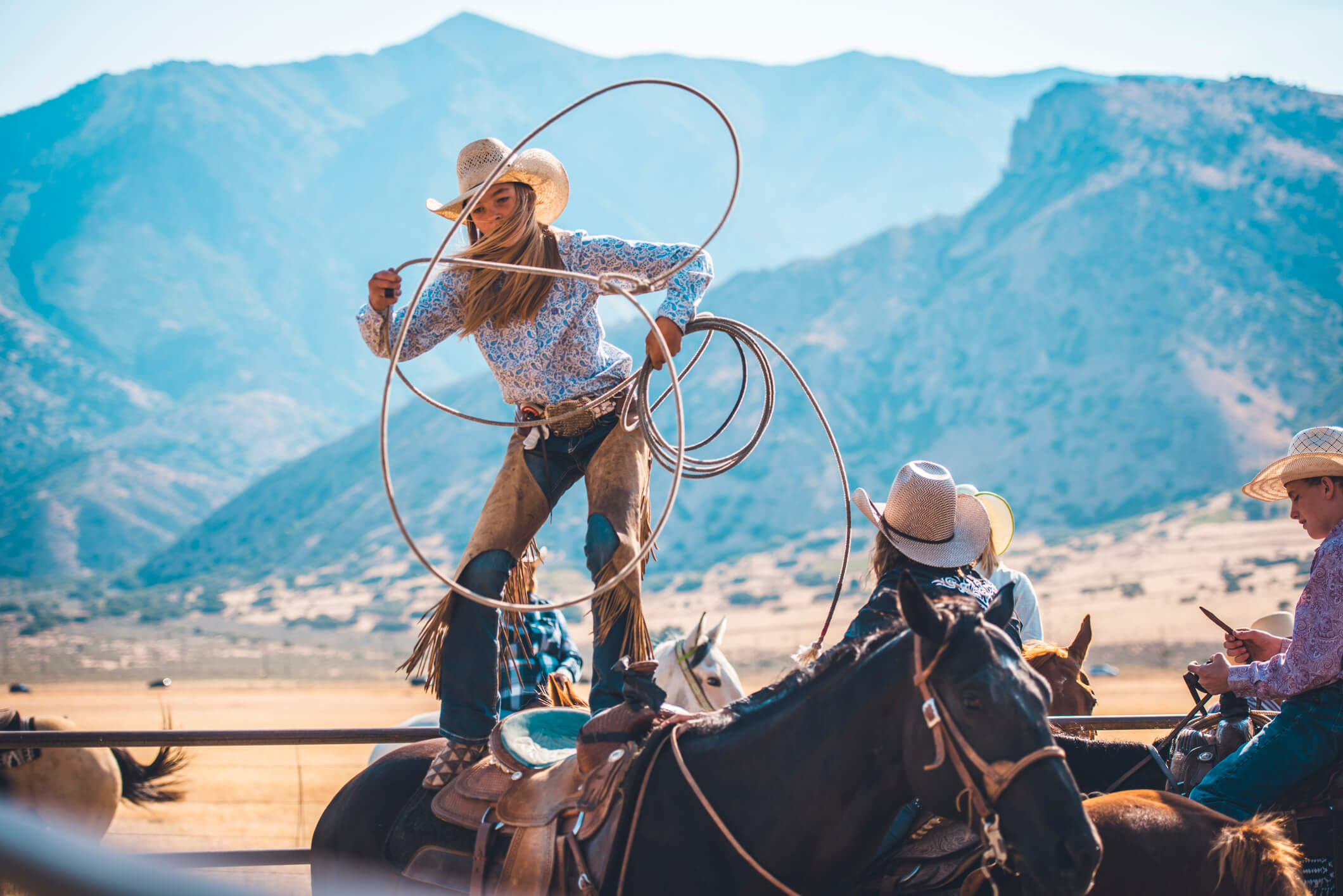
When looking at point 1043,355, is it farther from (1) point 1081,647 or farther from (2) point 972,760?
(2) point 972,760

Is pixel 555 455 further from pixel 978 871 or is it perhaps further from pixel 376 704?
pixel 376 704

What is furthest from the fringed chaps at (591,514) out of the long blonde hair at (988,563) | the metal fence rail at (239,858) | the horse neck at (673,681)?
the horse neck at (673,681)

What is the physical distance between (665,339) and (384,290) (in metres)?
0.98

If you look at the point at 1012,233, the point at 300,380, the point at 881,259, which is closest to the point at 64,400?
the point at 300,380

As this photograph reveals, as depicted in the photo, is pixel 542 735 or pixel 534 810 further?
pixel 542 735

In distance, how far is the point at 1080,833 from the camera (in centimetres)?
215

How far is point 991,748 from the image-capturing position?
7.30 ft

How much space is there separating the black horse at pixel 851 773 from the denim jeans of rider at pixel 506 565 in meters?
0.77

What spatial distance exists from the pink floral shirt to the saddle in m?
6.03

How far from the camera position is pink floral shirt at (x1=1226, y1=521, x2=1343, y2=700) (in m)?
3.19

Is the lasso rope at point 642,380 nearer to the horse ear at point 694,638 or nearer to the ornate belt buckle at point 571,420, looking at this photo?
the ornate belt buckle at point 571,420

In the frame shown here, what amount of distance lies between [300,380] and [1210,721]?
197909 mm

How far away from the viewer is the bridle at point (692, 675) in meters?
6.29

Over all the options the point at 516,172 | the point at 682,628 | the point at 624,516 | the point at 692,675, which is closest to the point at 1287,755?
the point at 624,516
